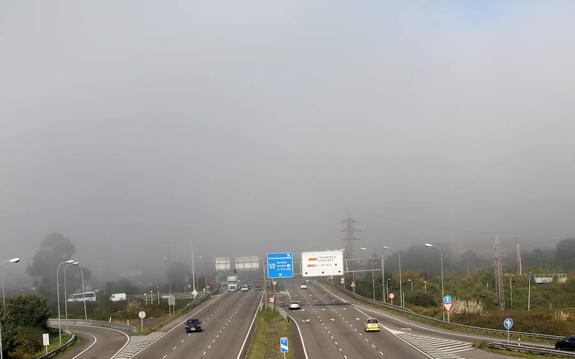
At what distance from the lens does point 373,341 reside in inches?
2297

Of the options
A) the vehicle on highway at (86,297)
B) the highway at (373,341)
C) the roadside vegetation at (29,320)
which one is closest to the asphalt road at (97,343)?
the roadside vegetation at (29,320)

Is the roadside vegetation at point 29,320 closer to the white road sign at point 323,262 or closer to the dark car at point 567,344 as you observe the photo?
the white road sign at point 323,262

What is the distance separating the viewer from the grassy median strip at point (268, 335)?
51028 millimetres

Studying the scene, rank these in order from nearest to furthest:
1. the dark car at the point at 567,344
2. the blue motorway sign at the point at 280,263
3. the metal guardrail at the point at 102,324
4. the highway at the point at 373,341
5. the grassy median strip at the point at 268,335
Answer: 1. the dark car at the point at 567,344
2. the highway at the point at 373,341
3. the grassy median strip at the point at 268,335
4. the metal guardrail at the point at 102,324
5. the blue motorway sign at the point at 280,263

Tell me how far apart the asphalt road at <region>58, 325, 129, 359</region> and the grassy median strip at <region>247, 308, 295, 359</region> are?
46.4ft

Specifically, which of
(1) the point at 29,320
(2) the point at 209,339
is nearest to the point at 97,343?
(2) the point at 209,339

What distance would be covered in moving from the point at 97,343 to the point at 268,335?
67.9ft

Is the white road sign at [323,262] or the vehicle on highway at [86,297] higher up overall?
Result: the white road sign at [323,262]

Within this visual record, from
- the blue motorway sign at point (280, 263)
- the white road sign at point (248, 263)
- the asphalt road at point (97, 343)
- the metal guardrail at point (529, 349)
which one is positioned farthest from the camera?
the white road sign at point (248, 263)

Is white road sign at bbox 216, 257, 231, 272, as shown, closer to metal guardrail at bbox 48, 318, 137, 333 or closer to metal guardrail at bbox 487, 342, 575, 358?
metal guardrail at bbox 48, 318, 137, 333

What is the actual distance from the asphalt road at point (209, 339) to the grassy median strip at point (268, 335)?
1660 mm

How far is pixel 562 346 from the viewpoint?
4662 cm

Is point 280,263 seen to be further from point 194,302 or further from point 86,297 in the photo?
point 86,297

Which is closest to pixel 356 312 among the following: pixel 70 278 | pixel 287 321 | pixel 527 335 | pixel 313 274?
pixel 313 274
